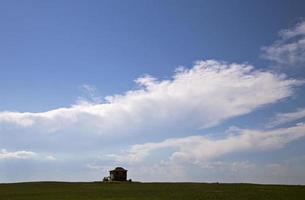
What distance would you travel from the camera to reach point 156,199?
167ft

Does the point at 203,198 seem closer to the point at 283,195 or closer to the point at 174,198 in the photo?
the point at 174,198

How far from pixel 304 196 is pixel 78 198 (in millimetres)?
27424

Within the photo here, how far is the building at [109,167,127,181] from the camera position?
352ft

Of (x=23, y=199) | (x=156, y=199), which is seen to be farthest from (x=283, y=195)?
(x=23, y=199)

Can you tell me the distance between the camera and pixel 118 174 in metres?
108

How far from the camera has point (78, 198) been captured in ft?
177

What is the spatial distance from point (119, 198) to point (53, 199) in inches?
310

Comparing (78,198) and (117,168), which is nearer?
(78,198)

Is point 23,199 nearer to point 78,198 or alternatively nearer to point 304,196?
A: point 78,198

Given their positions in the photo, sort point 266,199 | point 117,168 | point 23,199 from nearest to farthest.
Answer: point 266,199 < point 23,199 < point 117,168

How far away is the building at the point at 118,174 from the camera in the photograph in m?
107

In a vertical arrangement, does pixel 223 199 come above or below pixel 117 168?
below

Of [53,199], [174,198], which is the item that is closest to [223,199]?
[174,198]

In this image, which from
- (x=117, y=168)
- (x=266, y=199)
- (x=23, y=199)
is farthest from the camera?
A: (x=117, y=168)
